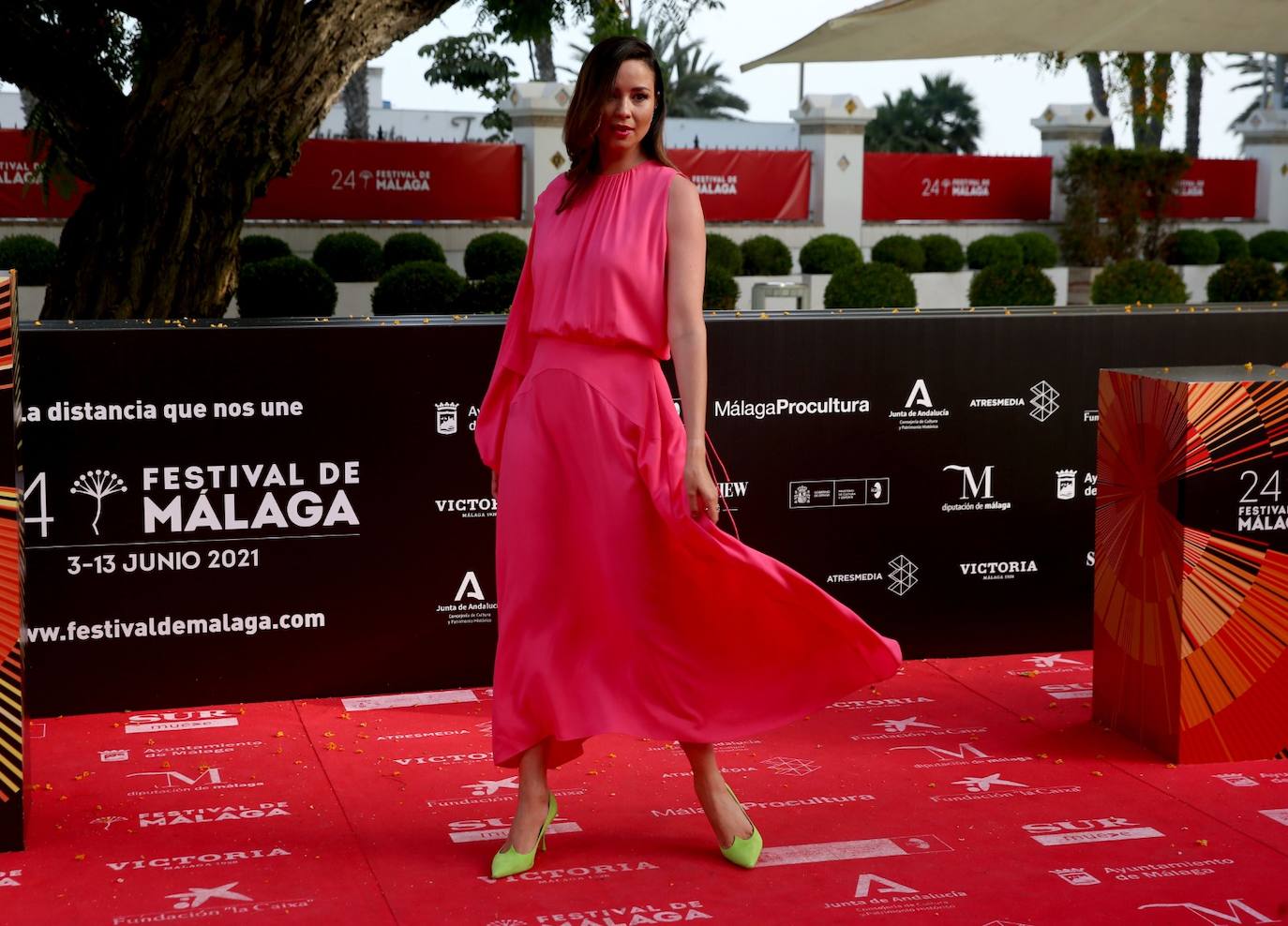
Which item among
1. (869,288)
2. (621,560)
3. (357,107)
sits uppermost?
(357,107)

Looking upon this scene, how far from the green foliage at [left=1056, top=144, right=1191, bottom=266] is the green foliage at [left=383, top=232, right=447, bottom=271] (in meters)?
12.3

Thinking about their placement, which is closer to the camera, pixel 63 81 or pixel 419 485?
pixel 419 485

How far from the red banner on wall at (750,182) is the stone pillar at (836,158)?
0.26 meters

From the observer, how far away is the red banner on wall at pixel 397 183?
1966cm

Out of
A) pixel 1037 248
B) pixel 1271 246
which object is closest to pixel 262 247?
pixel 1037 248

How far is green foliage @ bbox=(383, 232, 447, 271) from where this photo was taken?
63.2 feet

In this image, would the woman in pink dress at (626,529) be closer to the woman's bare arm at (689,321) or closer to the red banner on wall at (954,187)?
the woman's bare arm at (689,321)

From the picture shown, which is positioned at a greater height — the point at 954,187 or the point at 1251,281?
the point at 954,187

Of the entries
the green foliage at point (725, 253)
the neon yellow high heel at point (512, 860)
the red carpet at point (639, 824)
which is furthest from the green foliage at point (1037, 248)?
the neon yellow high heel at point (512, 860)

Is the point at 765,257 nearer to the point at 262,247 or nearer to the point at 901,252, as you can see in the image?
the point at 901,252

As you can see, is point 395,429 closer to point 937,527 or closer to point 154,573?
point 154,573

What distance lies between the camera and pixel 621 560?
3.94 meters

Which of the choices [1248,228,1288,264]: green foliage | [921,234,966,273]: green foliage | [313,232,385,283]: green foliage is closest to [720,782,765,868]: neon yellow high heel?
[313,232,385,283]: green foliage

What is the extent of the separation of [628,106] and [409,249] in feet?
52.1
